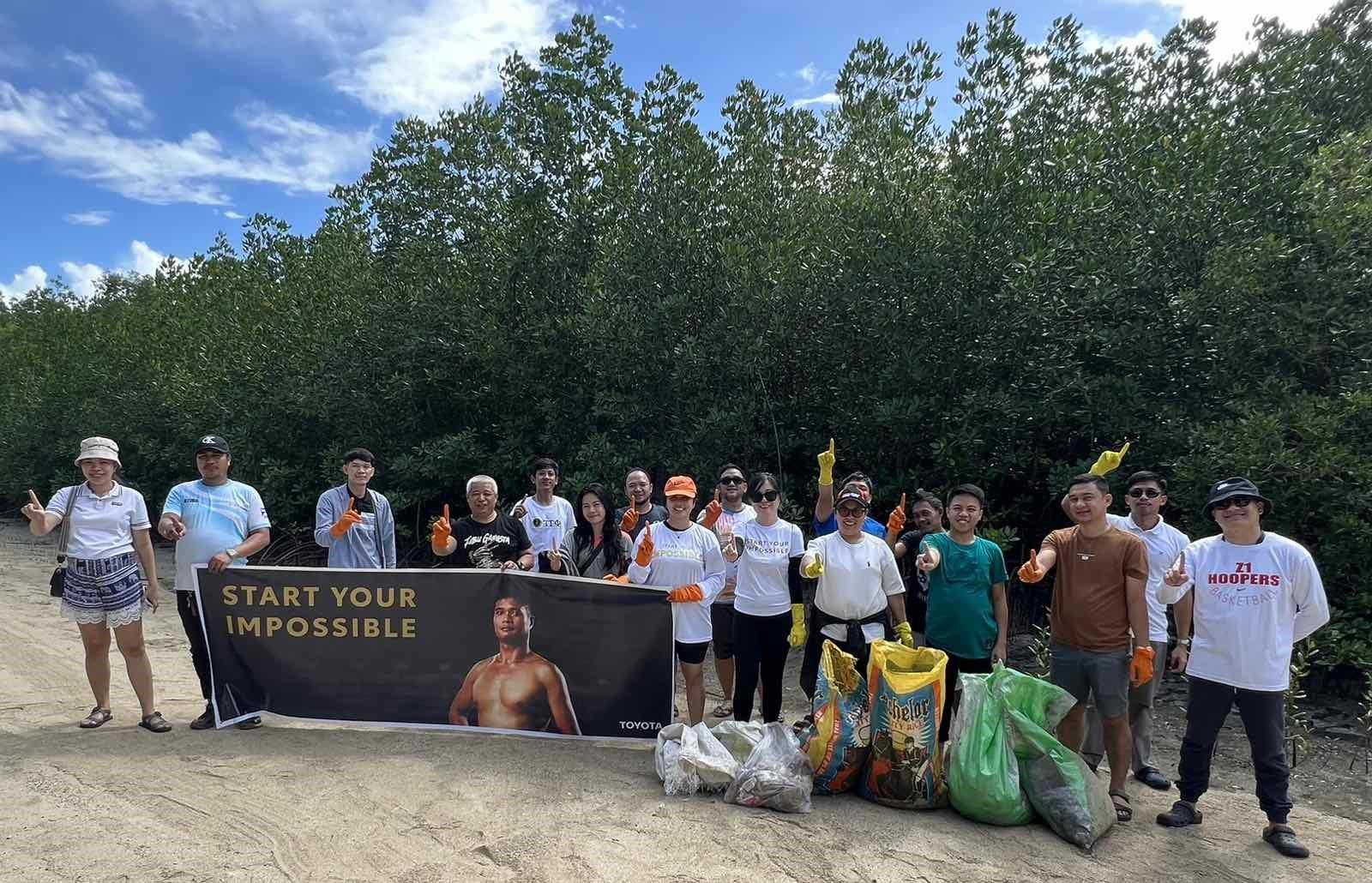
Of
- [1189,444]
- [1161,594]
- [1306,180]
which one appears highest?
[1306,180]

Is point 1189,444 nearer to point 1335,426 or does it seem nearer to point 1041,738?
point 1335,426

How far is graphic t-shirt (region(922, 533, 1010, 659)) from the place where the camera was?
447 cm

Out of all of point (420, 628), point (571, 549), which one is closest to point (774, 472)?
point (571, 549)

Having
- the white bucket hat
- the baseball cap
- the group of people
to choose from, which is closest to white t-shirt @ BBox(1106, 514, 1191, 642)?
the group of people

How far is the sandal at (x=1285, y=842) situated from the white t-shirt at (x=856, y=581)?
1.95 meters

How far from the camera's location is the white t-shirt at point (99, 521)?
487cm

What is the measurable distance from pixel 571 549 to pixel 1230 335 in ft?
17.7

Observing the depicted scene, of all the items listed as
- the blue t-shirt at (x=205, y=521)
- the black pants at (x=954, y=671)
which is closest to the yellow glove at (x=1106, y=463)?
the black pants at (x=954, y=671)

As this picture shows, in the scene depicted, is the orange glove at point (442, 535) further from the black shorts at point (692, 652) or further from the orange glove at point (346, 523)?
the black shorts at point (692, 652)

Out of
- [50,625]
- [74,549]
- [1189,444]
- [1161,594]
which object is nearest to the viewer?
[1161,594]

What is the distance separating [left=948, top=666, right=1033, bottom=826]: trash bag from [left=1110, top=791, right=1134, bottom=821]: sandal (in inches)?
20.1

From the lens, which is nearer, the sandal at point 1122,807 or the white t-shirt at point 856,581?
the sandal at point 1122,807

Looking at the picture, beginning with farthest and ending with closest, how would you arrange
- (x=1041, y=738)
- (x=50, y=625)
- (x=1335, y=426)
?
(x=50, y=625) → (x=1335, y=426) → (x=1041, y=738)

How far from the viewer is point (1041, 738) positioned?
152 inches
